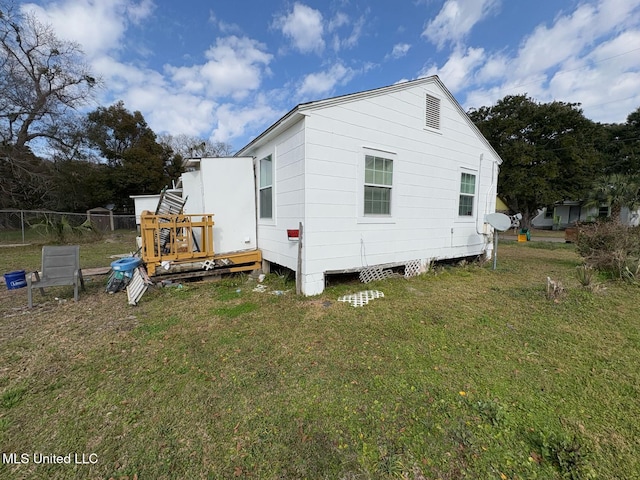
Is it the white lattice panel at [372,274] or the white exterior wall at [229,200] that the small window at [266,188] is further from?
the white lattice panel at [372,274]

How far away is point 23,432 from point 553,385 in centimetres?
427

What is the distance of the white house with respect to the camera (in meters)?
4.62

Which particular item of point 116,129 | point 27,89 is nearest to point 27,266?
point 27,89

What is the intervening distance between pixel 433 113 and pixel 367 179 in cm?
253

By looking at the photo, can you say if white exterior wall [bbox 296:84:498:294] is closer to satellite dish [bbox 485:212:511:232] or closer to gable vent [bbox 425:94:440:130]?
gable vent [bbox 425:94:440:130]

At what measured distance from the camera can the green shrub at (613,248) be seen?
18.6 ft

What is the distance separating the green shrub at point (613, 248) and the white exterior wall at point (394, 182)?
2.45 m

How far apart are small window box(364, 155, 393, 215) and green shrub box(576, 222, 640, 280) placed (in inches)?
201

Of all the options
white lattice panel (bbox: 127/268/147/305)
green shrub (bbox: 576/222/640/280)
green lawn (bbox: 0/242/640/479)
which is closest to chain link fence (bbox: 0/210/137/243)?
green lawn (bbox: 0/242/640/479)

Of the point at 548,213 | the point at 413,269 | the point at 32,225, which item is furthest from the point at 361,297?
the point at 548,213

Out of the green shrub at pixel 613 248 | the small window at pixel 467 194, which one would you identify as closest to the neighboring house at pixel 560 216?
the green shrub at pixel 613 248

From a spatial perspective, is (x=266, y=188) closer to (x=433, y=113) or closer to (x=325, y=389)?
(x=433, y=113)

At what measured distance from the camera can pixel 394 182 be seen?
18.2ft

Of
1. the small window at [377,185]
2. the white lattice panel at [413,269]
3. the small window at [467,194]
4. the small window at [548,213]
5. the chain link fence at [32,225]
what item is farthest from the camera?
the small window at [548,213]
